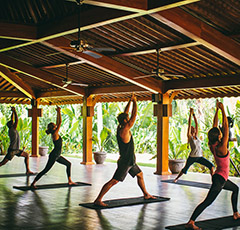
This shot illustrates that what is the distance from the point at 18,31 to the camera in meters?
9.68

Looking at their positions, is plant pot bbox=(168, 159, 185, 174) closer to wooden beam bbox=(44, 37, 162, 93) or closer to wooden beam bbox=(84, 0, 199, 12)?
wooden beam bbox=(44, 37, 162, 93)

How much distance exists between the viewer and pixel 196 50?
10.1 metres

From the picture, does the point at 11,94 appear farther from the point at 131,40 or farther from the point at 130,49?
the point at 131,40

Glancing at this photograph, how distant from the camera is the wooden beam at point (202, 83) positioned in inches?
434

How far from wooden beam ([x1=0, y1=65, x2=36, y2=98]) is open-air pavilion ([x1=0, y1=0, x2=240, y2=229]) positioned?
0.05m

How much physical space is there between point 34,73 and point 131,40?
16.9 ft

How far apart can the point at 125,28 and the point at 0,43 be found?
12.2 ft

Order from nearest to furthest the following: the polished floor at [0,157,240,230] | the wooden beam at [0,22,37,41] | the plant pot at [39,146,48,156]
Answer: the polished floor at [0,157,240,230] < the wooden beam at [0,22,37,41] < the plant pot at [39,146,48,156]

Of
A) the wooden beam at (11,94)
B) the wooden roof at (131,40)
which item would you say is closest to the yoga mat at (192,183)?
the wooden roof at (131,40)

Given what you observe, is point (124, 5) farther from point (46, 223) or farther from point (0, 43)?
point (0, 43)

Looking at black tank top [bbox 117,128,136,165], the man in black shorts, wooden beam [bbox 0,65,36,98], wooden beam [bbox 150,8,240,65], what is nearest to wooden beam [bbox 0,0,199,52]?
wooden beam [bbox 150,8,240,65]

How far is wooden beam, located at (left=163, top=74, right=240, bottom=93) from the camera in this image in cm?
1103

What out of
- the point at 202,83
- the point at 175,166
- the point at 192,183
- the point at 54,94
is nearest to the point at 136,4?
the point at 202,83

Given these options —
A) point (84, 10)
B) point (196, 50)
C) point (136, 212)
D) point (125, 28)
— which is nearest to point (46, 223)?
point (136, 212)
